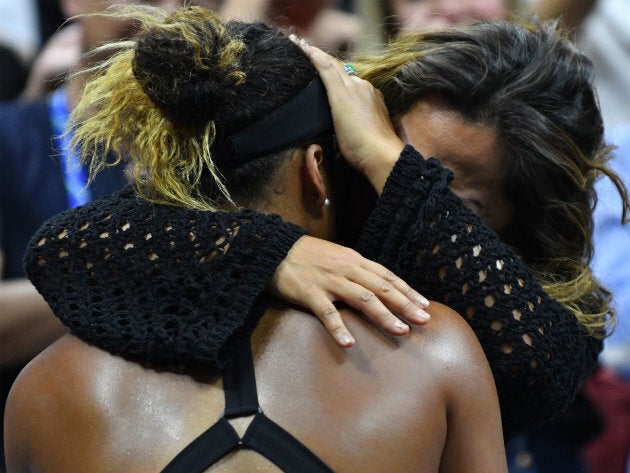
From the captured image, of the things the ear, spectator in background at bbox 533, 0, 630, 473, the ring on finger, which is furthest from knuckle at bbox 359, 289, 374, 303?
spectator in background at bbox 533, 0, 630, 473

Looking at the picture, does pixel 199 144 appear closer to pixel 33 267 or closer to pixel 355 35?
pixel 33 267

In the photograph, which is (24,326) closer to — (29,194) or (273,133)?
(29,194)

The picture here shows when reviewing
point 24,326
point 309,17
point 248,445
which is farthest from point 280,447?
point 309,17

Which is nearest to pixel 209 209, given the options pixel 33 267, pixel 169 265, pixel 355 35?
pixel 169 265

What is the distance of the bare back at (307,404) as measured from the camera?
1399 millimetres

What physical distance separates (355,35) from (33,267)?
1810 mm

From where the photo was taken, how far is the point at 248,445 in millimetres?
1383

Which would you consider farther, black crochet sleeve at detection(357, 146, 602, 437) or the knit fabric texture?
black crochet sleeve at detection(357, 146, 602, 437)

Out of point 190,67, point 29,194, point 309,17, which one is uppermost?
point 190,67

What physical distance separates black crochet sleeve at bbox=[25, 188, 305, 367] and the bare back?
1.8 inches

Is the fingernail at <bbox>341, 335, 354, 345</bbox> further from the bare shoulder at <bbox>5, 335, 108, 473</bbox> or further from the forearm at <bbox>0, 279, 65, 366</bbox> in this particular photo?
the forearm at <bbox>0, 279, 65, 366</bbox>

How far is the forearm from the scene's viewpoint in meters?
2.48

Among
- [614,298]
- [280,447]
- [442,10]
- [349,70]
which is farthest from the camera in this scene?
[442,10]

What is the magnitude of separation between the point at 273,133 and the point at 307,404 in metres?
0.45
